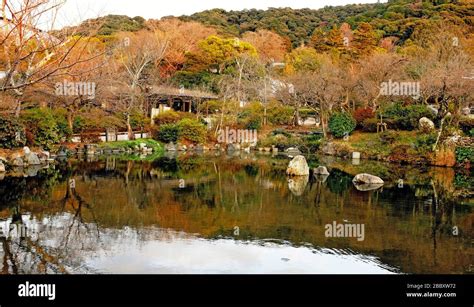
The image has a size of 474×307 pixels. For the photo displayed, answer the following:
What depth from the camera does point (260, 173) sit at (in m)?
17.0

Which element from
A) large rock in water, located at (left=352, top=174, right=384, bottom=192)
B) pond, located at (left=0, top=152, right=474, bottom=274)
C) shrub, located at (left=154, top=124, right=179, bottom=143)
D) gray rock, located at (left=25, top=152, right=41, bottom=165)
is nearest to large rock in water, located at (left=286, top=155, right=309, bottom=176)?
pond, located at (left=0, top=152, right=474, bottom=274)

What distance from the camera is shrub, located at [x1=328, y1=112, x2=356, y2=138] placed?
25.5 metres

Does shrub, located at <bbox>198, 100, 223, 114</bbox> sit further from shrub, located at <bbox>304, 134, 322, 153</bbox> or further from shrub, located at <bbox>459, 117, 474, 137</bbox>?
shrub, located at <bbox>459, 117, 474, 137</bbox>

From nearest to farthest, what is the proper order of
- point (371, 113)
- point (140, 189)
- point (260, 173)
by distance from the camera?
point (140, 189) → point (260, 173) → point (371, 113)

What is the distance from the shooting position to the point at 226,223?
9.12m

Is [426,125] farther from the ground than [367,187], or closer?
farther from the ground

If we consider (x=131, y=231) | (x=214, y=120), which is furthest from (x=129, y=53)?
(x=131, y=231)

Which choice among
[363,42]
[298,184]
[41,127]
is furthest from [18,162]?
[363,42]

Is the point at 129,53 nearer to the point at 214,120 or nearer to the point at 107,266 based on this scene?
the point at 214,120

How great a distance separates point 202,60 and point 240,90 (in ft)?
21.3

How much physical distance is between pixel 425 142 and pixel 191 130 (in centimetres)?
1346

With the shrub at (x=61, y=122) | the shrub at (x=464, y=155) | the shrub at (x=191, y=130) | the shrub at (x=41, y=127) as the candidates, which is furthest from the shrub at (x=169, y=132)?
the shrub at (x=464, y=155)

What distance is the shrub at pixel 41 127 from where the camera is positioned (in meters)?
20.4
